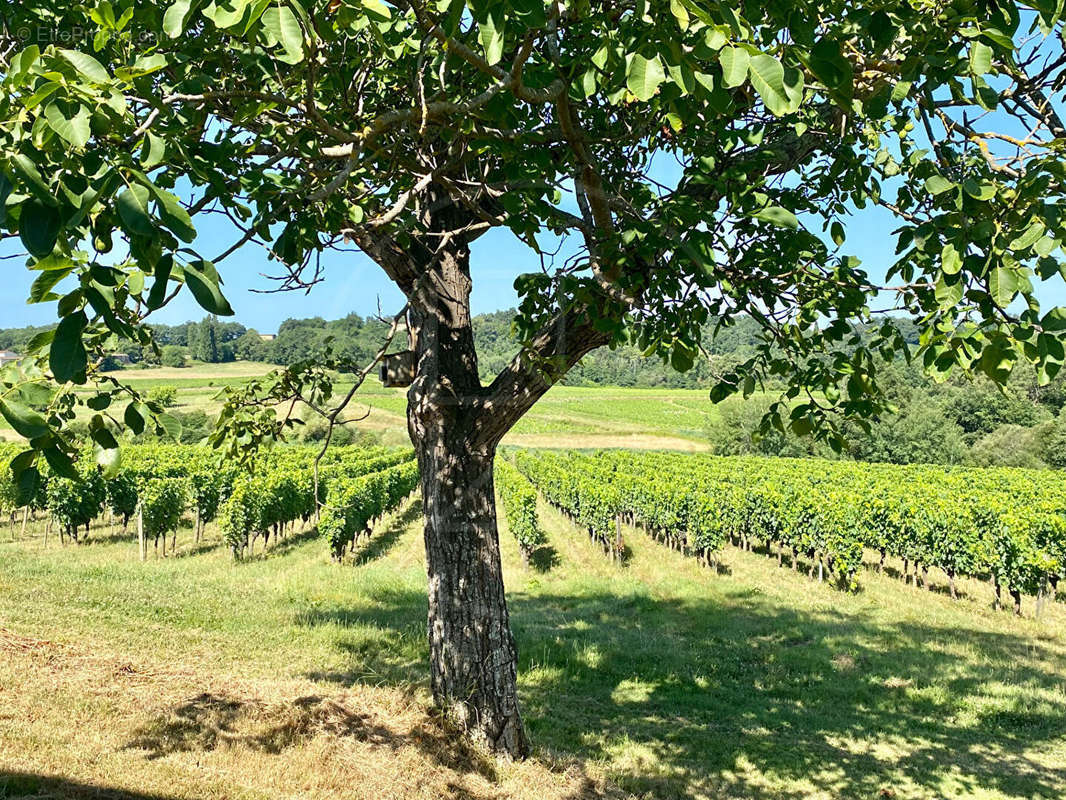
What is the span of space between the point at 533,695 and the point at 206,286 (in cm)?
675

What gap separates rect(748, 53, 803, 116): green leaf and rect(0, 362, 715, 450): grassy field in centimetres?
5776

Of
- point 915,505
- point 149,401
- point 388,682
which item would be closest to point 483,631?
point 388,682

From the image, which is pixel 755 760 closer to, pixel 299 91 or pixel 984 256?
pixel 984 256

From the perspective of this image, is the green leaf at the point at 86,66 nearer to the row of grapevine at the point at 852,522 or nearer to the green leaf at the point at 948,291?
the green leaf at the point at 948,291

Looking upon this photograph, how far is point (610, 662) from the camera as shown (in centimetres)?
916

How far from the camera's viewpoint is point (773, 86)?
1.55 m

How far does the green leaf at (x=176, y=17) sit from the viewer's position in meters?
1.60

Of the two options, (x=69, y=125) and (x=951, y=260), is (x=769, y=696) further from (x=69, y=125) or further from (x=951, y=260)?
(x=69, y=125)

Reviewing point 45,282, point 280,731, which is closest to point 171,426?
point 45,282

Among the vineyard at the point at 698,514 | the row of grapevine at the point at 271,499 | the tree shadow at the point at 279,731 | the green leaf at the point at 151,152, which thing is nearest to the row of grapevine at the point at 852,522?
the vineyard at the point at 698,514

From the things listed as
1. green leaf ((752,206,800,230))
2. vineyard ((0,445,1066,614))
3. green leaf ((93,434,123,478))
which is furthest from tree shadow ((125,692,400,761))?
vineyard ((0,445,1066,614))

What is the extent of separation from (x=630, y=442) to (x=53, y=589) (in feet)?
211

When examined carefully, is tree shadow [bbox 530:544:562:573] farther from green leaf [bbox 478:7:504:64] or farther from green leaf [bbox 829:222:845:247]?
green leaf [bbox 478:7:504:64]

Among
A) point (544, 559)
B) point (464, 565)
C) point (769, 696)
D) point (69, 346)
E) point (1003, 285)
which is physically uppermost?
point (1003, 285)
